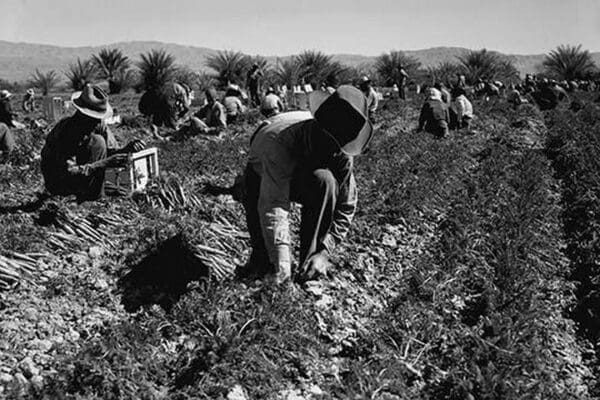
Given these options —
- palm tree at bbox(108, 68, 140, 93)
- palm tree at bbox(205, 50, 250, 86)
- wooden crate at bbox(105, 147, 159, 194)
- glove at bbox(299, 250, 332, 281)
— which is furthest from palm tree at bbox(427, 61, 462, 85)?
glove at bbox(299, 250, 332, 281)

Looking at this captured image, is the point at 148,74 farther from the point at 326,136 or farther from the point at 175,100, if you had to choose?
the point at 326,136

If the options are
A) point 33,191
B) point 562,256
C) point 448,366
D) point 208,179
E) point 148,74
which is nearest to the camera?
point 448,366

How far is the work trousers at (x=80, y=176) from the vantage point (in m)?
5.27

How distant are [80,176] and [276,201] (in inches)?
92.9

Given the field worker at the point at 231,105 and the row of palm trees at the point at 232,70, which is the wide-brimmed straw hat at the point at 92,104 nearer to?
the field worker at the point at 231,105

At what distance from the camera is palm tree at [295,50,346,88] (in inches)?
930

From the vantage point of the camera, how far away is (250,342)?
3238mm

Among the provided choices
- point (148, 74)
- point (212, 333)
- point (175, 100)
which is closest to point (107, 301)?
point (212, 333)

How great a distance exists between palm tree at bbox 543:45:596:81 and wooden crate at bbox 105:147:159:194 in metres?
27.1

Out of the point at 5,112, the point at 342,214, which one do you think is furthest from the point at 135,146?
the point at 5,112

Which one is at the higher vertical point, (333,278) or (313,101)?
(313,101)

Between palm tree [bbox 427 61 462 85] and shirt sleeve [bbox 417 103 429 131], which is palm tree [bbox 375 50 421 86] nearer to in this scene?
palm tree [bbox 427 61 462 85]

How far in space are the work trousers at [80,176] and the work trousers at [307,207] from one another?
1822 millimetres

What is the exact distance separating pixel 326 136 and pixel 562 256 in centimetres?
312
